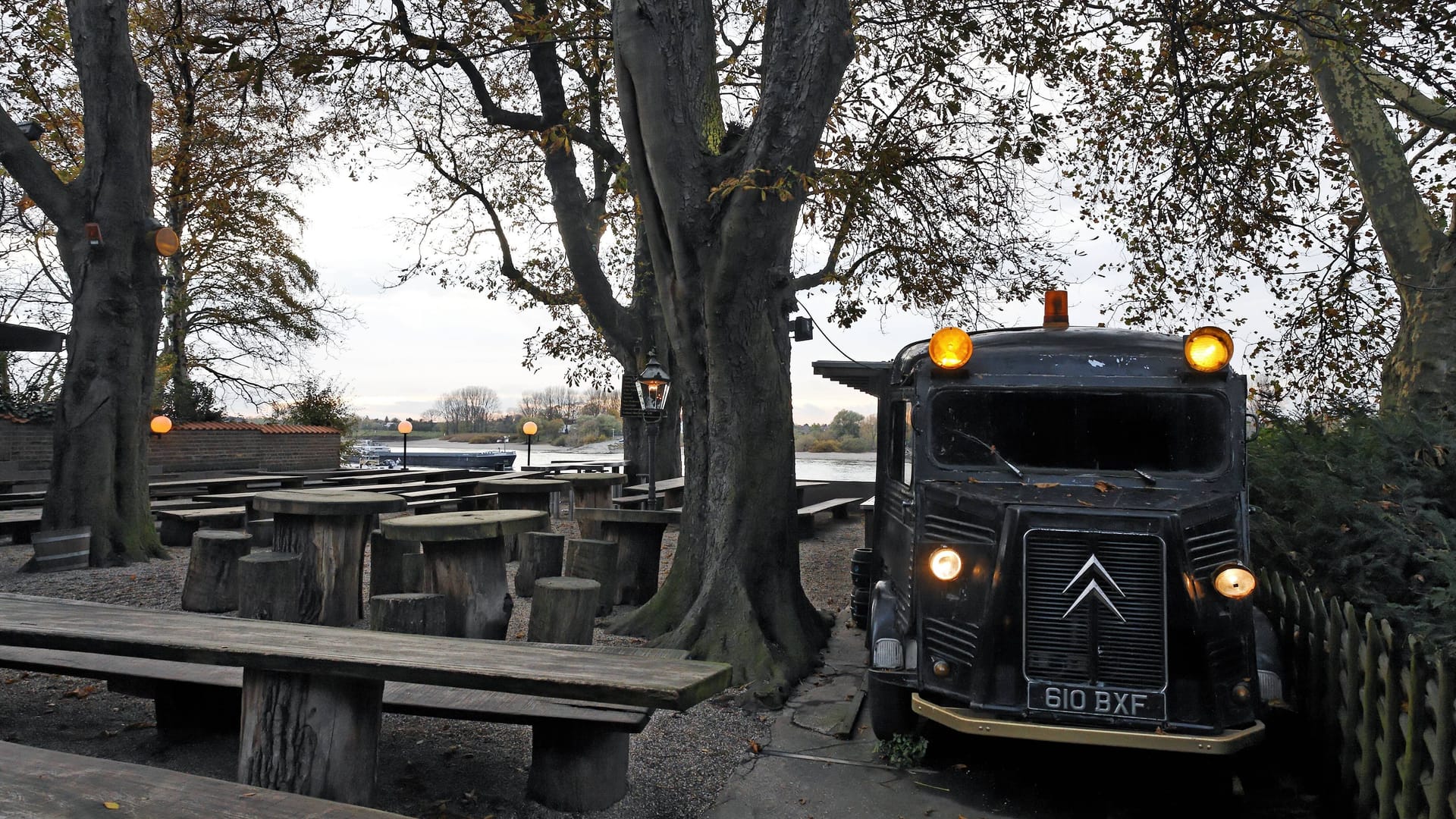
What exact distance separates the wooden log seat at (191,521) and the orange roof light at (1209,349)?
384 inches

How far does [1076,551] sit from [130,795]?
3.57m

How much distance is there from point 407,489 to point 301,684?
10538mm

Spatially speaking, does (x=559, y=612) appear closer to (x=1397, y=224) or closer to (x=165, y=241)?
(x=165, y=241)

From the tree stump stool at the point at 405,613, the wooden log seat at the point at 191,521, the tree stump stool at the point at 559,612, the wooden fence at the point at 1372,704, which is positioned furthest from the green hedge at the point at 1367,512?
the wooden log seat at the point at 191,521

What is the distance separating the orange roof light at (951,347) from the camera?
4.75 meters

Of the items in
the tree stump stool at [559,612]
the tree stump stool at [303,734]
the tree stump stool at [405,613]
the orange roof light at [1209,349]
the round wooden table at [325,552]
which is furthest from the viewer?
the round wooden table at [325,552]

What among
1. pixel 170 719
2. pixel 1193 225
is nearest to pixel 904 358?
pixel 170 719

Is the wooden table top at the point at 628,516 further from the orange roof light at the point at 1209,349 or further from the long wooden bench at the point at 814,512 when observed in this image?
the orange roof light at the point at 1209,349

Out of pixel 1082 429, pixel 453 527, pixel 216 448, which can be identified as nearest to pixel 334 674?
pixel 453 527

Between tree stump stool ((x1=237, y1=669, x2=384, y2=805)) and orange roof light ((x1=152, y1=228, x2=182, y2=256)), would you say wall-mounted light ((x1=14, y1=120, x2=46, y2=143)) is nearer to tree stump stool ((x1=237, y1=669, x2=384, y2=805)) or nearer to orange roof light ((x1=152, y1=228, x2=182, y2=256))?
orange roof light ((x1=152, y1=228, x2=182, y2=256))

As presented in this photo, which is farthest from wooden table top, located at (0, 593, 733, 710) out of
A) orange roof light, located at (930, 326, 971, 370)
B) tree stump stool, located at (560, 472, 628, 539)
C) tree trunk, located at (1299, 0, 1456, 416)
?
tree trunk, located at (1299, 0, 1456, 416)

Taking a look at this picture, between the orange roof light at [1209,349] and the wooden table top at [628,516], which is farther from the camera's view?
the wooden table top at [628,516]

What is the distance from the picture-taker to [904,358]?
219 inches

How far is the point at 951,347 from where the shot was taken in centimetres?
477
